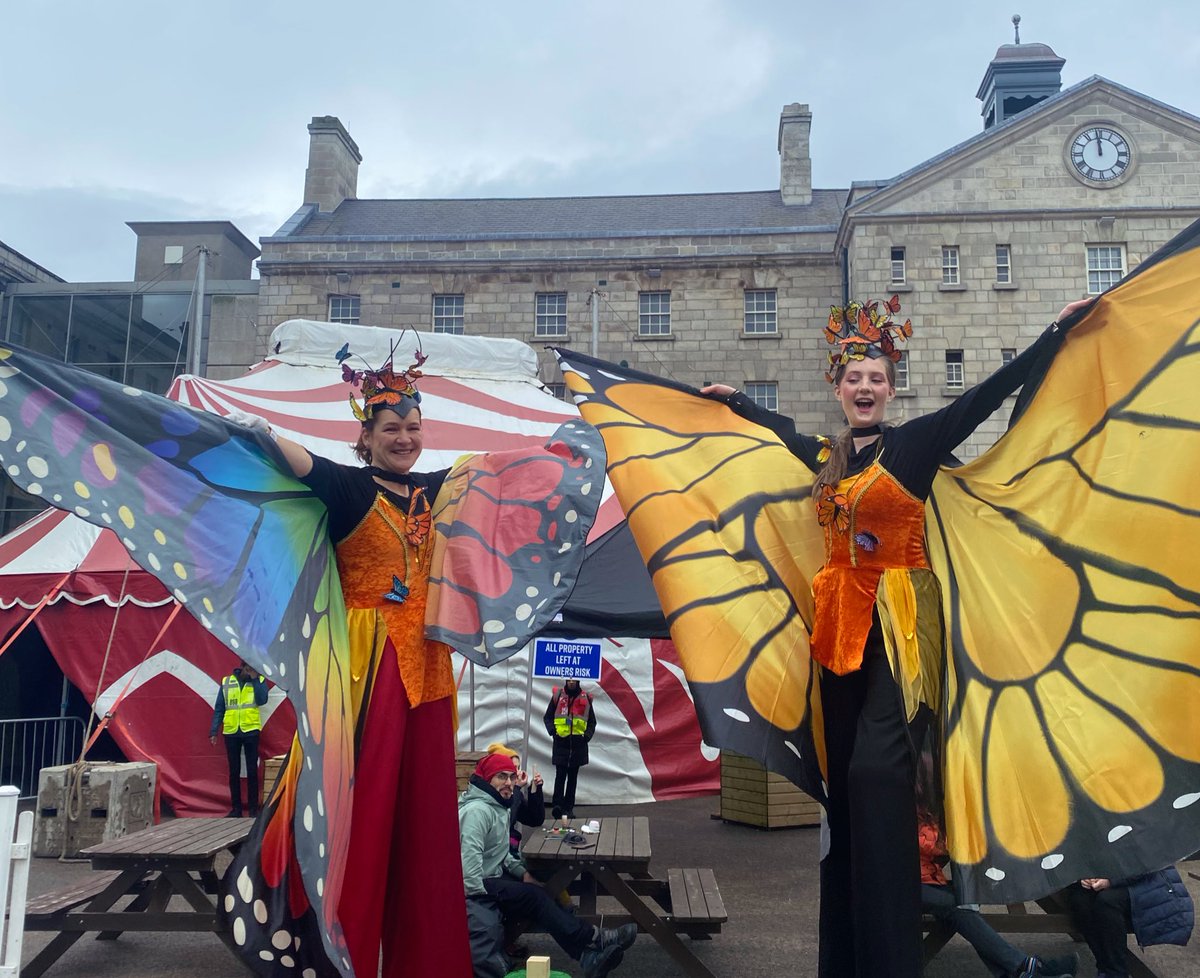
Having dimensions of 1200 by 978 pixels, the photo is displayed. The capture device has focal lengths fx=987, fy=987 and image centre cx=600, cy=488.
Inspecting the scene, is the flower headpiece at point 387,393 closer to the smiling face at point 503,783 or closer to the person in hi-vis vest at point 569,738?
the smiling face at point 503,783

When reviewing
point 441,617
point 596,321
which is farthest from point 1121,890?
point 596,321

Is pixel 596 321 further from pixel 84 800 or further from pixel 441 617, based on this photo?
pixel 441 617

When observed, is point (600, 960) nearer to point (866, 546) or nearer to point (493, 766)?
point (493, 766)

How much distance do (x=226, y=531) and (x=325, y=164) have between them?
2619 cm

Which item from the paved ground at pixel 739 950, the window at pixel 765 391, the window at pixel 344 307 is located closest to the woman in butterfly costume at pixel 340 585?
the paved ground at pixel 739 950

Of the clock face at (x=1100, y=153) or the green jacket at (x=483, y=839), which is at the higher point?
the clock face at (x=1100, y=153)

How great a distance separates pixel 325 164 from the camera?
1038 inches

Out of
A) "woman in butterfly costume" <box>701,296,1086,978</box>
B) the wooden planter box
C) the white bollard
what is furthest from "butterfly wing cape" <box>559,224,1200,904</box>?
the wooden planter box

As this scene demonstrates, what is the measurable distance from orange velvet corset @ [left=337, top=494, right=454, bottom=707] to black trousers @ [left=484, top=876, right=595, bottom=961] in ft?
5.97

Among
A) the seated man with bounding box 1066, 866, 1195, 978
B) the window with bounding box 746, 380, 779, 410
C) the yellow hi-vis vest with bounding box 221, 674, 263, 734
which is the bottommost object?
the seated man with bounding box 1066, 866, 1195, 978

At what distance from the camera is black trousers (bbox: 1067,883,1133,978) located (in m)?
3.83

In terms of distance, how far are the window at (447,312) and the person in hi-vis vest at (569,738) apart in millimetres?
15746

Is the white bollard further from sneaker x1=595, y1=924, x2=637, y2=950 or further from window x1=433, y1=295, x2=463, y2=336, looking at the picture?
window x1=433, y1=295, x2=463, y2=336

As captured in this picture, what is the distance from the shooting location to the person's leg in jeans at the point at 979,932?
12.3 ft
